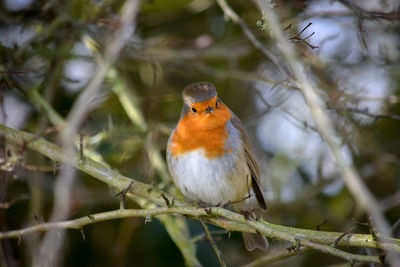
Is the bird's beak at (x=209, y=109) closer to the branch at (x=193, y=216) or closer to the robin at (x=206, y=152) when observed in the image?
the robin at (x=206, y=152)

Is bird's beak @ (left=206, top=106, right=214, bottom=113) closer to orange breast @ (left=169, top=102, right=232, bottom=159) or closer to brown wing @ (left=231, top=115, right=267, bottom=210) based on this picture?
orange breast @ (left=169, top=102, right=232, bottom=159)

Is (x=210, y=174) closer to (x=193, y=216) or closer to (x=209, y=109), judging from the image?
(x=209, y=109)

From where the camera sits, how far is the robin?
3.72 meters

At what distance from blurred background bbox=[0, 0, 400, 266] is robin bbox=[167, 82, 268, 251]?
33 centimetres

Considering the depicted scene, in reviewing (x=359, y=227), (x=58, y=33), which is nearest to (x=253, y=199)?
(x=359, y=227)

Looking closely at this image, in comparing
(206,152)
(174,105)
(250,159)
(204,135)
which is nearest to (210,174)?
(206,152)

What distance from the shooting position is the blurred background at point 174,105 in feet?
13.5

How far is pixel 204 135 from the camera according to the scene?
3.74m

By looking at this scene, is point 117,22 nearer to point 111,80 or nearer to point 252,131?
point 111,80

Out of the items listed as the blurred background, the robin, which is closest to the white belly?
the robin

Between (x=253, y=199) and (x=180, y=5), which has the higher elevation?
(x=180, y=5)

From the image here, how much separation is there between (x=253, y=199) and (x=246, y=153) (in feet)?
2.49

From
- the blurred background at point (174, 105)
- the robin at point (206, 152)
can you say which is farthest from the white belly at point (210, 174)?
the blurred background at point (174, 105)

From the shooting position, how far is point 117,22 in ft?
12.6
